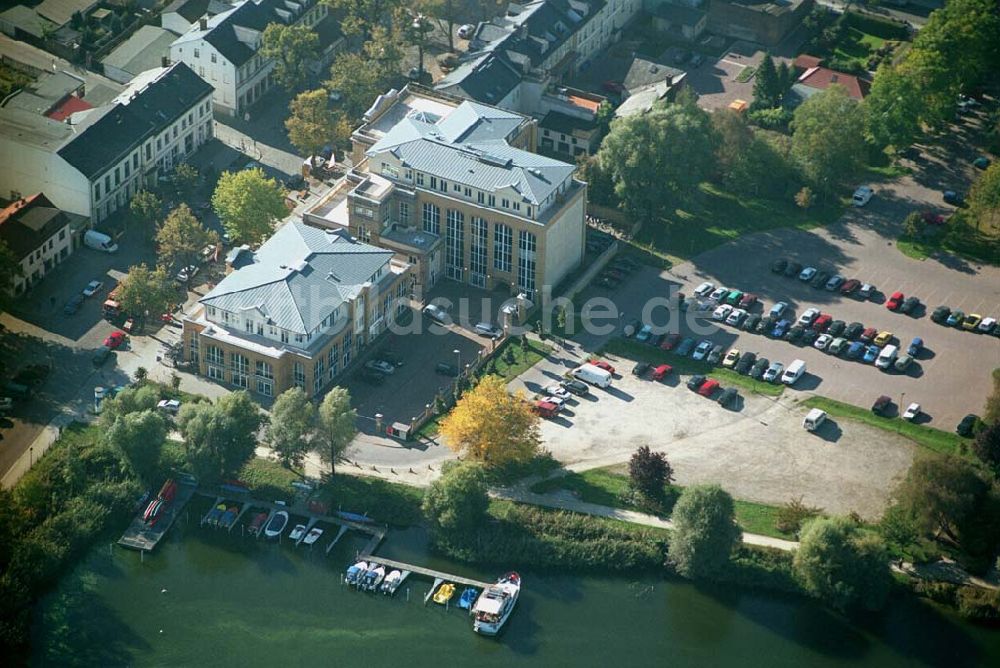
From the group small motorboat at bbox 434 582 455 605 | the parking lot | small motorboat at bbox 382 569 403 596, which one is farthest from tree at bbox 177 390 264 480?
the parking lot

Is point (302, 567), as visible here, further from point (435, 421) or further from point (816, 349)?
point (816, 349)

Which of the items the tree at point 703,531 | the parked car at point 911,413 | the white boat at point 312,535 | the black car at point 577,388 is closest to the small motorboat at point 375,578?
the white boat at point 312,535

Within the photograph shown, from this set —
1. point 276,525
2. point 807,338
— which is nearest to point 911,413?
point 807,338

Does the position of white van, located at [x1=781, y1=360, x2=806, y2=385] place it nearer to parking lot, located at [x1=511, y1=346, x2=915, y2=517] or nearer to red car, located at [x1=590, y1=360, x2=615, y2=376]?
parking lot, located at [x1=511, y1=346, x2=915, y2=517]

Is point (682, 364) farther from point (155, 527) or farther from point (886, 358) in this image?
point (155, 527)

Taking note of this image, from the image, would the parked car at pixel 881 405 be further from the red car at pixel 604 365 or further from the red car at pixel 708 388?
the red car at pixel 604 365

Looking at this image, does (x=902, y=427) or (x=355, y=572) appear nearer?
(x=355, y=572)
